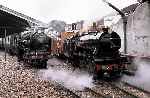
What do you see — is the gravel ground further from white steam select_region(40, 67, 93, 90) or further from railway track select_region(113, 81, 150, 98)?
railway track select_region(113, 81, 150, 98)

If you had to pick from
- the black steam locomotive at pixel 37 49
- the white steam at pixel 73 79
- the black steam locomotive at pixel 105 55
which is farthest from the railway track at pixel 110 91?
the black steam locomotive at pixel 37 49

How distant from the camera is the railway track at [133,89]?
1316 centimetres

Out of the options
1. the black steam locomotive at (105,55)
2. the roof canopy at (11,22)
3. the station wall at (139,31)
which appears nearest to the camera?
the black steam locomotive at (105,55)

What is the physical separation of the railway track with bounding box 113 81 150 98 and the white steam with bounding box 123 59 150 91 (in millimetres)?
524

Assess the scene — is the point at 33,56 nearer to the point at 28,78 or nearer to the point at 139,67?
the point at 28,78

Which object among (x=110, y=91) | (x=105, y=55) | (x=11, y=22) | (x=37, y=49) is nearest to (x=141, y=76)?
(x=105, y=55)

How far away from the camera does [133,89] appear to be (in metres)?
14.6

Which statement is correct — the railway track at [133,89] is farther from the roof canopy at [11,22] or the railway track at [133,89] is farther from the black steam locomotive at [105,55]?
the roof canopy at [11,22]

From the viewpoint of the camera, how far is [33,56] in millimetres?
23297

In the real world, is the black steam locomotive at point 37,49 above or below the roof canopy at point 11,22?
below

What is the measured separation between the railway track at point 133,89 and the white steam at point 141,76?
1.72ft

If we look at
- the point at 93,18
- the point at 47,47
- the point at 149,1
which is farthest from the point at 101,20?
the point at 149,1

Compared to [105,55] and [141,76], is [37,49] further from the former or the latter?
[141,76]

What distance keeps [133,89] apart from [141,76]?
3.95 meters
